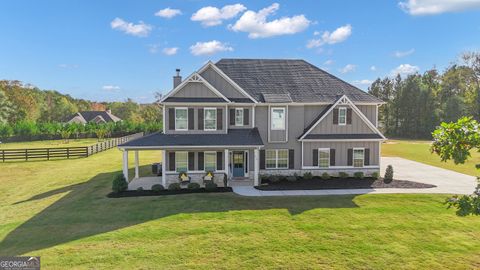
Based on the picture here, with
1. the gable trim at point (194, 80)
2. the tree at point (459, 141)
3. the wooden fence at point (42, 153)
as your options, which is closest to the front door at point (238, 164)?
the gable trim at point (194, 80)

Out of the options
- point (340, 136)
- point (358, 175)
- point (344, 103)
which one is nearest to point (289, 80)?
point (344, 103)

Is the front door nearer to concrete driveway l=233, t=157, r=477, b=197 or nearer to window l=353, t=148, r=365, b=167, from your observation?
concrete driveway l=233, t=157, r=477, b=197

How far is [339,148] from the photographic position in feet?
74.0

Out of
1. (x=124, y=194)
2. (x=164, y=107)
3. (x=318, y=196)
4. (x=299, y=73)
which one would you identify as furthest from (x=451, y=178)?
(x=124, y=194)

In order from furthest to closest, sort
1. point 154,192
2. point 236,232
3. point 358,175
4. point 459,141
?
point 358,175, point 154,192, point 236,232, point 459,141

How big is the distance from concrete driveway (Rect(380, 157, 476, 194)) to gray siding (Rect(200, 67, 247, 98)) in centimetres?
1440

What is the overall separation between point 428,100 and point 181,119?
236ft

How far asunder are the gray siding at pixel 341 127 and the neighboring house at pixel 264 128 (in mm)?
65

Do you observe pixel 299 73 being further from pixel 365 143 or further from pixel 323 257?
pixel 323 257

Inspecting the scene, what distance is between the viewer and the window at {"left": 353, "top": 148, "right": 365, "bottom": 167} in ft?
74.6

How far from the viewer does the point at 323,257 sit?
10.4 meters

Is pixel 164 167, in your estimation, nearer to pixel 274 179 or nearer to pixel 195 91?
pixel 195 91

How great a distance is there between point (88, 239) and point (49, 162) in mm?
24929

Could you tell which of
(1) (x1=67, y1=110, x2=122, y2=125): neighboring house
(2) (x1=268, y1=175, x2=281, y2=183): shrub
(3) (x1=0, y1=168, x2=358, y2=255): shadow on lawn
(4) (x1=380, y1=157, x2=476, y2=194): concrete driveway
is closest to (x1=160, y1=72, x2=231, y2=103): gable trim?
(2) (x1=268, y1=175, x2=281, y2=183): shrub
